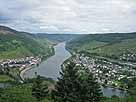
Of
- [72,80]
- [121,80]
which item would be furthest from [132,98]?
[121,80]

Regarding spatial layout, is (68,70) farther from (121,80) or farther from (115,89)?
(121,80)

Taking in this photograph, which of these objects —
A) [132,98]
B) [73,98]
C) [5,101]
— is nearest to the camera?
[132,98]

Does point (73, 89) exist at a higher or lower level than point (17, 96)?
lower

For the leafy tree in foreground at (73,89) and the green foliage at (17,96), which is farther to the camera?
the leafy tree in foreground at (73,89)

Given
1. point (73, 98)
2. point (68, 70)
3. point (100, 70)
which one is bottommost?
point (100, 70)

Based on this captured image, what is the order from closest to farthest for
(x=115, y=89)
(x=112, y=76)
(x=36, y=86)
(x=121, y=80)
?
(x=36, y=86), (x=115, y=89), (x=121, y=80), (x=112, y=76)

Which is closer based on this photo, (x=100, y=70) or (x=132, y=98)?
(x=132, y=98)

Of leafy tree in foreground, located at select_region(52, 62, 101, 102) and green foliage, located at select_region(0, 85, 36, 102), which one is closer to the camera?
green foliage, located at select_region(0, 85, 36, 102)

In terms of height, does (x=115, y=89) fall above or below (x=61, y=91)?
below

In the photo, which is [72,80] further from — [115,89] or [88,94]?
[115,89]

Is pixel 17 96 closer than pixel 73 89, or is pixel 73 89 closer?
pixel 17 96
